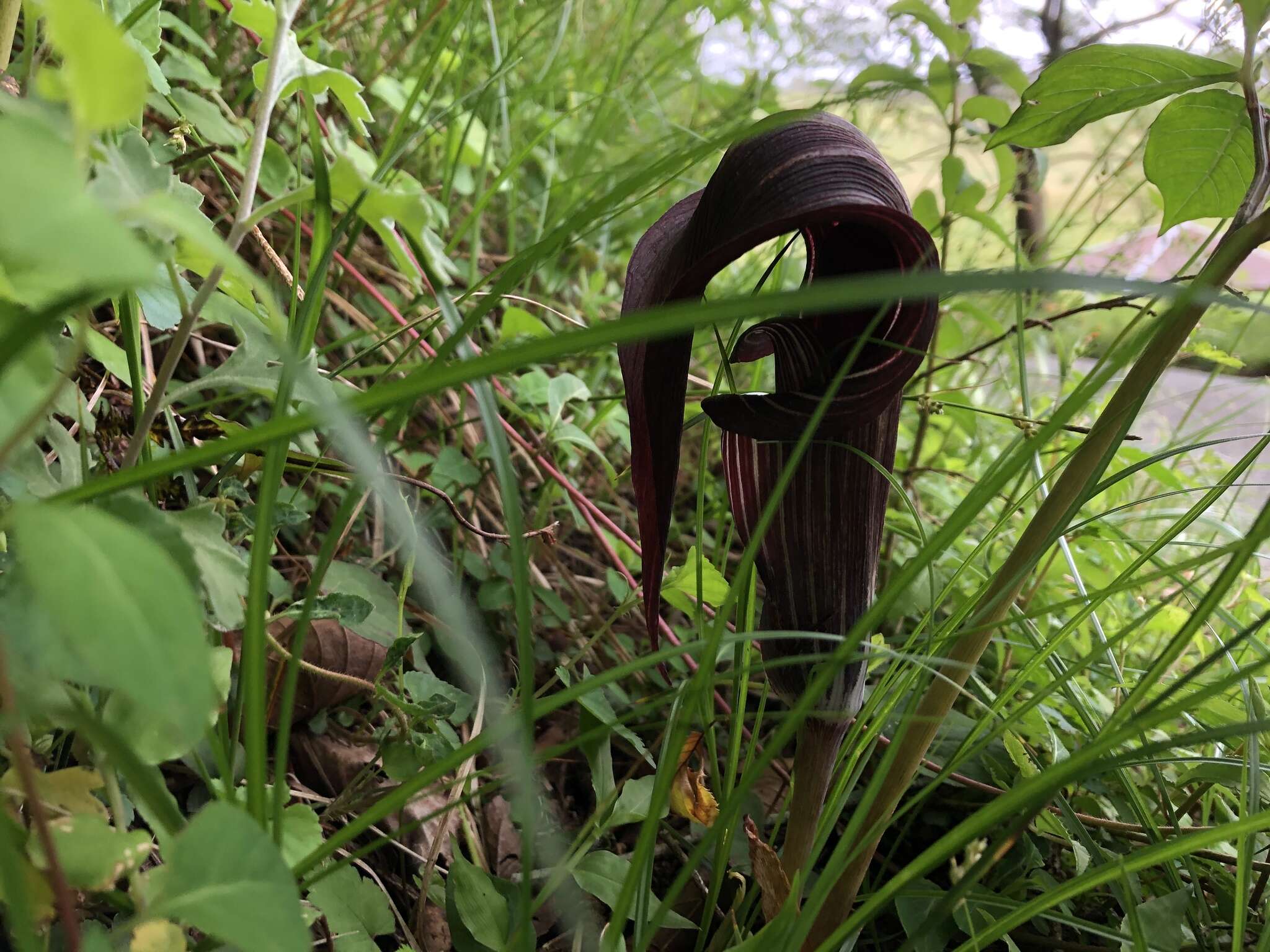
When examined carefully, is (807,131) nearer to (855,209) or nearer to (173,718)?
(855,209)

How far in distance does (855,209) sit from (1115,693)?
1.93ft

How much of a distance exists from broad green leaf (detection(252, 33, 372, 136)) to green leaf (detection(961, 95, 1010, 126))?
1.89 feet

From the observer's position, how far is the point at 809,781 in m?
0.42

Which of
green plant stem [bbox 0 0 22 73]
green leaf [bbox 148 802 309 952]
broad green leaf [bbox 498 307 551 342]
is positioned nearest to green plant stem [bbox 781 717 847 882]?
green leaf [bbox 148 802 309 952]

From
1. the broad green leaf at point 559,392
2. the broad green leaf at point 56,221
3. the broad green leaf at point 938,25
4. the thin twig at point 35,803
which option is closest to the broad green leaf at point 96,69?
the broad green leaf at point 56,221

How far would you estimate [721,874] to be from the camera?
0.36 metres

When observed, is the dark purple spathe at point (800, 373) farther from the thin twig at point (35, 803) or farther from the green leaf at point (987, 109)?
the green leaf at point (987, 109)

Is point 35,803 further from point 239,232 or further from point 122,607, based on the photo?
point 239,232

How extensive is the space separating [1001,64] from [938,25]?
7 centimetres

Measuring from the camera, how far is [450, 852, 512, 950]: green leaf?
373 millimetres

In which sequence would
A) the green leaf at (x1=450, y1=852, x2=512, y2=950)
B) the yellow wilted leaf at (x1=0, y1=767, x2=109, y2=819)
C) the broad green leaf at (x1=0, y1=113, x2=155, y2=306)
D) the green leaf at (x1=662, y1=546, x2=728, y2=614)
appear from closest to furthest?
1. the broad green leaf at (x1=0, y1=113, x2=155, y2=306)
2. the yellow wilted leaf at (x1=0, y1=767, x2=109, y2=819)
3. the green leaf at (x1=450, y1=852, x2=512, y2=950)
4. the green leaf at (x1=662, y1=546, x2=728, y2=614)

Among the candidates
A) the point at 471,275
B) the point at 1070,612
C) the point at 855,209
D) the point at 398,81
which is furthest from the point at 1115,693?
the point at 398,81

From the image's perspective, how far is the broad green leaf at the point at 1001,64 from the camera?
738 mm

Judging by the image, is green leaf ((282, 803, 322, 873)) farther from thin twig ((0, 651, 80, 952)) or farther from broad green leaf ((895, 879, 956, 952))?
broad green leaf ((895, 879, 956, 952))
